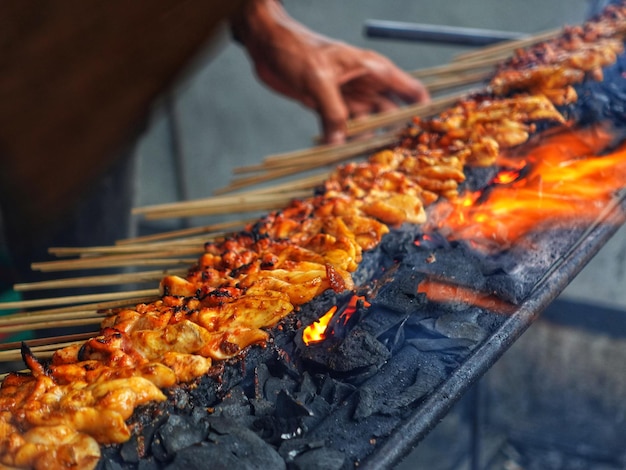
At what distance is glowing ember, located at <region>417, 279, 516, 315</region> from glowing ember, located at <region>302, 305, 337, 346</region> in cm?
35

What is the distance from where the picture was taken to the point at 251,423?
1.84 meters

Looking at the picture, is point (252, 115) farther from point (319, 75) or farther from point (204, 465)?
point (204, 465)

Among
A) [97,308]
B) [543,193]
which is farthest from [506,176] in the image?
[97,308]

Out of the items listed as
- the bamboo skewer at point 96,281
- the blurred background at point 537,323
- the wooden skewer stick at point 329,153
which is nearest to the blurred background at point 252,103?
the blurred background at point 537,323

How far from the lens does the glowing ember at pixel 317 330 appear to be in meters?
2.11

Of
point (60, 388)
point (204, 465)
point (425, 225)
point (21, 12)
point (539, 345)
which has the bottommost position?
point (539, 345)

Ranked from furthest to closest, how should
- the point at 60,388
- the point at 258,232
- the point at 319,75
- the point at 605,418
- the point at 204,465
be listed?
the point at 605,418 < the point at 319,75 < the point at 258,232 < the point at 60,388 < the point at 204,465

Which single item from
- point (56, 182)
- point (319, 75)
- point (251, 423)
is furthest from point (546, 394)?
point (56, 182)

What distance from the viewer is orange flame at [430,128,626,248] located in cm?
271

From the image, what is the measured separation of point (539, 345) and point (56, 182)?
621cm

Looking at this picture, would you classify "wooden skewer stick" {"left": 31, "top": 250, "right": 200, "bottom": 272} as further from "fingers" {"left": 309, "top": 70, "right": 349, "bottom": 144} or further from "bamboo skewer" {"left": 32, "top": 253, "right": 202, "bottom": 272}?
"fingers" {"left": 309, "top": 70, "right": 349, "bottom": 144}

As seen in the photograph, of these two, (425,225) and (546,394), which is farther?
(546,394)

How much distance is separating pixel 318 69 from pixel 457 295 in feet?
8.28

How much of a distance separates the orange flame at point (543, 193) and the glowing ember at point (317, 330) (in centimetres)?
74
